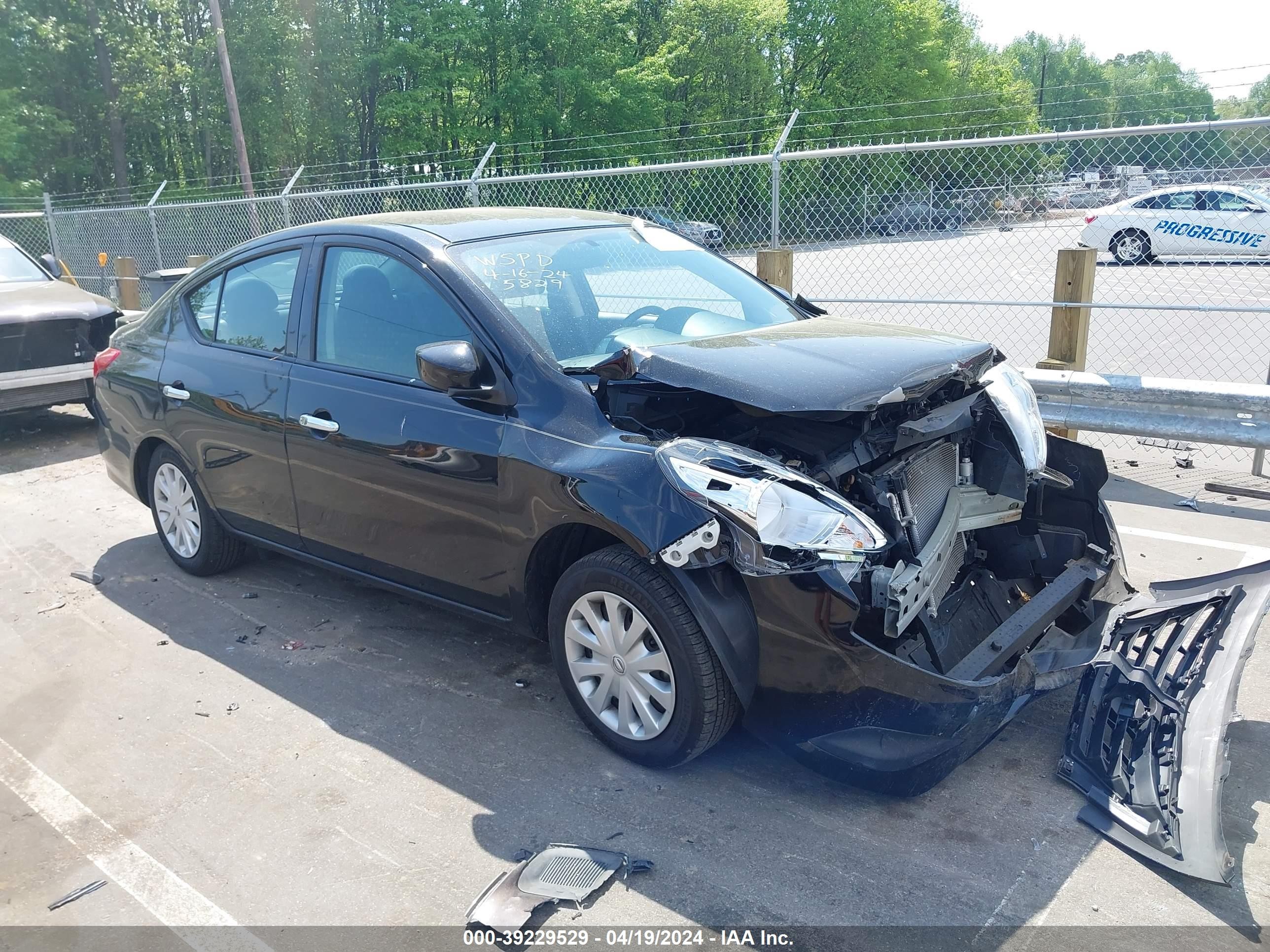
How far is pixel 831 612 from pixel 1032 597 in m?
1.10

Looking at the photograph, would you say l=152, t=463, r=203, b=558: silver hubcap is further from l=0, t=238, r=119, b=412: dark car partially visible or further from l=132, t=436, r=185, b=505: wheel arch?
l=0, t=238, r=119, b=412: dark car partially visible

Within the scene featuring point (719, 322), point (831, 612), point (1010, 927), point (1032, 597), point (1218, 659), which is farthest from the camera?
point (719, 322)

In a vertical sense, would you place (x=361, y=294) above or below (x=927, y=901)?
above

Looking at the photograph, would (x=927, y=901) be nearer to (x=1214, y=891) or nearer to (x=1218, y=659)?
(x=1214, y=891)

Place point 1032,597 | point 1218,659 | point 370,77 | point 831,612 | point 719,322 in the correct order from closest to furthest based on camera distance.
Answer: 1. point 831,612
2. point 1218,659
3. point 1032,597
4. point 719,322
5. point 370,77

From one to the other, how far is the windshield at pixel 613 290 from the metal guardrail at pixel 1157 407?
1867 millimetres

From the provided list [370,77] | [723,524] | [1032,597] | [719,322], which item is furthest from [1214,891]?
[370,77]

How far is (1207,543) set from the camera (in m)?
5.23

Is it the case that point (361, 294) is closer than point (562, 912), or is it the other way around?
point (562, 912)

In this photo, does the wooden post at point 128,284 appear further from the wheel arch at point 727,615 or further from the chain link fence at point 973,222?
the wheel arch at point 727,615

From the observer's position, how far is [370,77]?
37.3m

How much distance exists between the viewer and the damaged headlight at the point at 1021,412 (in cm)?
351

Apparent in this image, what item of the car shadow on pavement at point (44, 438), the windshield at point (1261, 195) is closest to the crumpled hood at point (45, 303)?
the car shadow on pavement at point (44, 438)

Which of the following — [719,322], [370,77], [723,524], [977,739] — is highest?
[370,77]
